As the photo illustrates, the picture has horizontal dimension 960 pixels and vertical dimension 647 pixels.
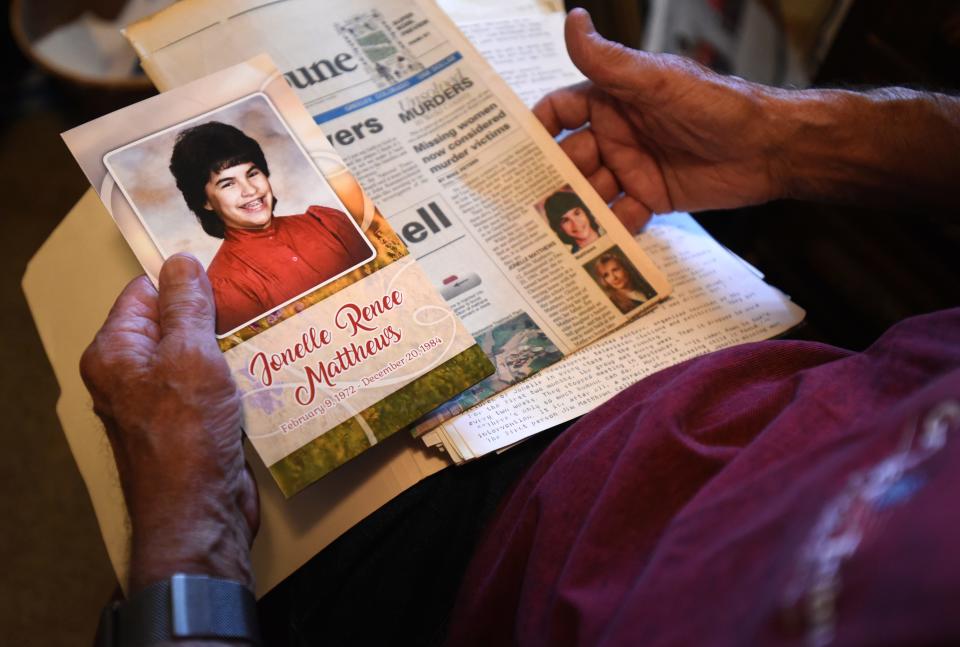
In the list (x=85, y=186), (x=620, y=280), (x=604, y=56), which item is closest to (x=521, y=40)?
(x=604, y=56)

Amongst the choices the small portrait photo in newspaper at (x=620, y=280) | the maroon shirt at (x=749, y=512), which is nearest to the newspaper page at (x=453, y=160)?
the small portrait photo in newspaper at (x=620, y=280)

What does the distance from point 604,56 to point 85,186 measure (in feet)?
3.31

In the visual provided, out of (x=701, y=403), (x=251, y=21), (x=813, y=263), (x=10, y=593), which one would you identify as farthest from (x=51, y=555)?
(x=813, y=263)

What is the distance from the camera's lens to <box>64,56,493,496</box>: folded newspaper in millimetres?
484

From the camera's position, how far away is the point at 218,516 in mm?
441

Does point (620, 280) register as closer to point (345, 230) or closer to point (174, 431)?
point (345, 230)

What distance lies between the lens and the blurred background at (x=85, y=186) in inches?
34.0

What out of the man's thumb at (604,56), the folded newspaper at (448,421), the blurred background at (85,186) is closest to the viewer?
the folded newspaper at (448,421)

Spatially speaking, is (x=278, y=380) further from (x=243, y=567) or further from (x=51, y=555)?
(x=51, y=555)

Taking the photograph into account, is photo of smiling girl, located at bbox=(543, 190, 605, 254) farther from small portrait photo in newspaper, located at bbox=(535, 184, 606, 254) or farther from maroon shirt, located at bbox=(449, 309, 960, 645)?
maroon shirt, located at bbox=(449, 309, 960, 645)

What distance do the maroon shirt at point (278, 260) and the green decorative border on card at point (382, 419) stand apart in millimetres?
104

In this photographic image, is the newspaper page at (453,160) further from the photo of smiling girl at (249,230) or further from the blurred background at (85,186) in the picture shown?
the blurred background at (85,186)

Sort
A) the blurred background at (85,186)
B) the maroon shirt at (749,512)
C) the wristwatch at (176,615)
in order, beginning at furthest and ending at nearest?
the blurred background at (85,186) → the wristwatch at (176,615) → the maroon shirt at (749,512)

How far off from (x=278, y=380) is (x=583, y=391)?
236 millimetres
